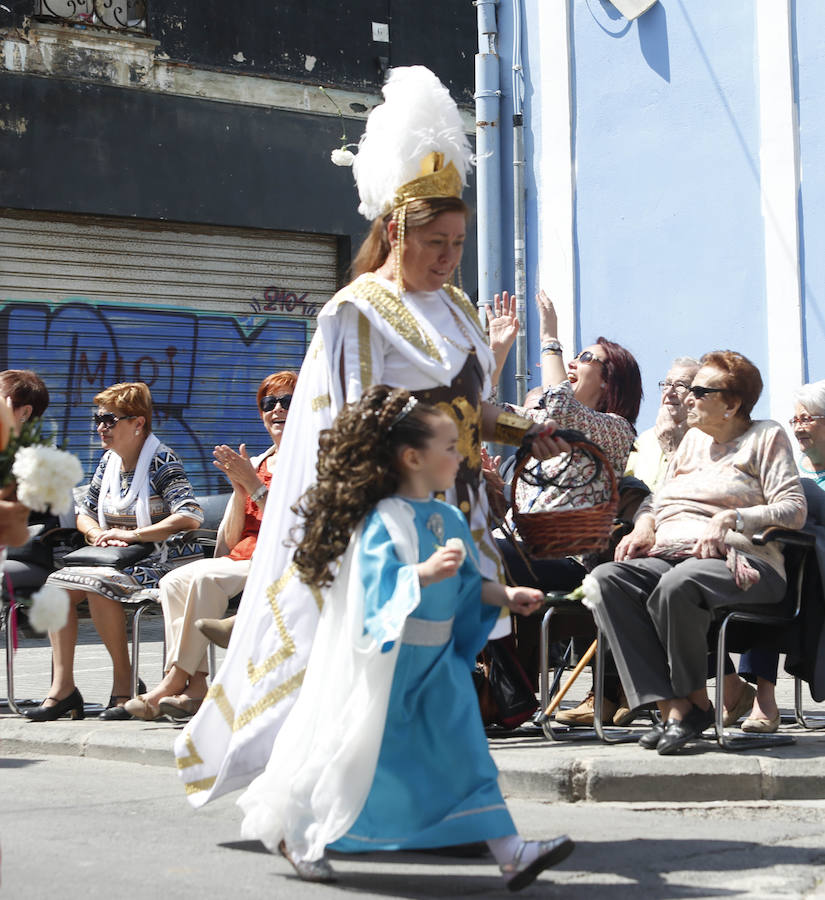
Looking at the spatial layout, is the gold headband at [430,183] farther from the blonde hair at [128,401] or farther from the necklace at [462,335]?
A: the blonde hair at [128,401]

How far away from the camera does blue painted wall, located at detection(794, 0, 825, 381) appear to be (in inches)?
381

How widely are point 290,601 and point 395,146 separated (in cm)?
155

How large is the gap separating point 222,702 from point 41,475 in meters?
1.52

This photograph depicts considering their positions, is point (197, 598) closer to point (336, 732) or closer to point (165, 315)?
point (336, 732)

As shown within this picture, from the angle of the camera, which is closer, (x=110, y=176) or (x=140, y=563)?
(x=140, y=563)

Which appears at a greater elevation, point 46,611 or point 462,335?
point 462,335

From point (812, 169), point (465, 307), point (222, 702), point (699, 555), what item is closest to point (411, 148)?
point (465, 307)

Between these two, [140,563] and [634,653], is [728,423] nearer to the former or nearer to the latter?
[634,653]

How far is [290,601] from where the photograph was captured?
4652 mm

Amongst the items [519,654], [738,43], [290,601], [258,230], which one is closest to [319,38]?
[258,230]

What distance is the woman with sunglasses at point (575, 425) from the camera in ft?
21.1

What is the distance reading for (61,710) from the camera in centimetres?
754

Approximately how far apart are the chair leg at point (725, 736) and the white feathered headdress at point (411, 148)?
2.11 m

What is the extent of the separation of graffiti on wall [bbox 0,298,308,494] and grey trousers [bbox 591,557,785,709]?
920 centimetres
